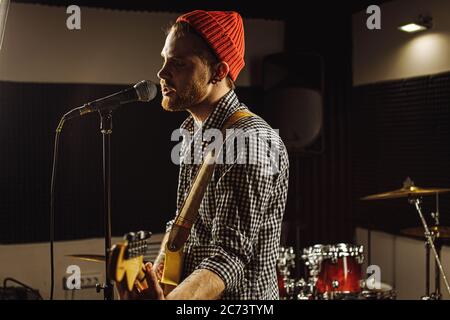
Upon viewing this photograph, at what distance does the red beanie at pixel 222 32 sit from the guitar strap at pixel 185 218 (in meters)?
0.16

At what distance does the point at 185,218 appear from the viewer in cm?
150

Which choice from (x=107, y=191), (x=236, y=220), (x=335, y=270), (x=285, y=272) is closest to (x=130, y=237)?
(x=236, y=220)

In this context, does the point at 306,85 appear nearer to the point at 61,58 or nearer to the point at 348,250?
the point at 348,250

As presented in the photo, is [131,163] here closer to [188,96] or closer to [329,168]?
[329,168]

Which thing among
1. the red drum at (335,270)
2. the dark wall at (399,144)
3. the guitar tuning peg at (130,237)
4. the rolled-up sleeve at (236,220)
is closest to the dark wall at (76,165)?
the red drum at (335,270)

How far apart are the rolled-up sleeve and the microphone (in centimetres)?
31

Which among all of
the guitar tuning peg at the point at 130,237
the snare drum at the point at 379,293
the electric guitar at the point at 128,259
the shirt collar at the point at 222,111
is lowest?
the snare drum at the point at 379,293

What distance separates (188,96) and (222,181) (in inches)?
11.5

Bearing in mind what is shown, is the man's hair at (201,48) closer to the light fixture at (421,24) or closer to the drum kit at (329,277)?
the drum kit at (329,277)

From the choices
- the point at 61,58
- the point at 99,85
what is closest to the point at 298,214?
the point at 99,85

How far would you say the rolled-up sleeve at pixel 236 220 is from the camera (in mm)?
1379

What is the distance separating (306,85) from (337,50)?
1.36ft

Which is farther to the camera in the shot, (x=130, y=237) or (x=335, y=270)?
(x=335, y=270)

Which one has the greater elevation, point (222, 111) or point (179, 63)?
point (179, 63)
